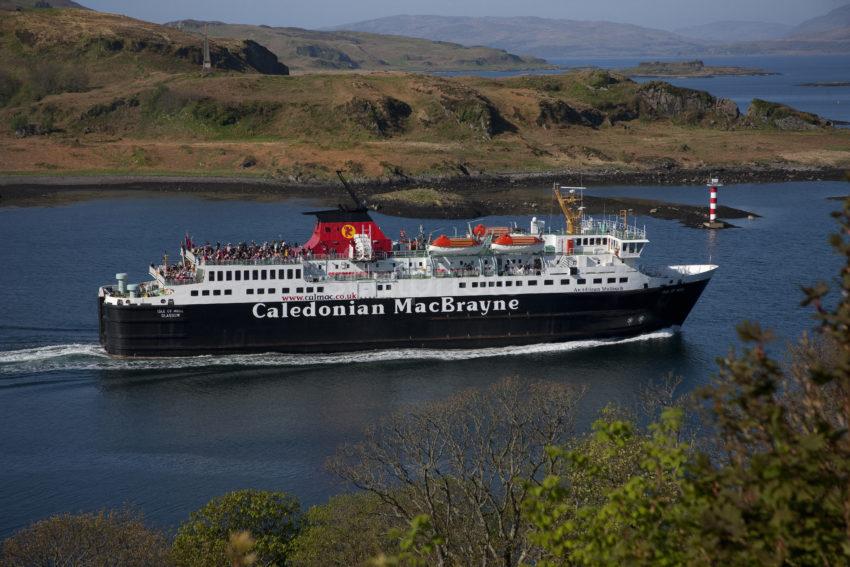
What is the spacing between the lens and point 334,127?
135m

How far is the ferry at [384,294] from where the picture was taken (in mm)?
51188

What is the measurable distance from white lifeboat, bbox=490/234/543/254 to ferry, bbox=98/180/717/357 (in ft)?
0.20

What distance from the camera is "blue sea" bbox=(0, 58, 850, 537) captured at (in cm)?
3762

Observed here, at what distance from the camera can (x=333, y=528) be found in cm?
2747

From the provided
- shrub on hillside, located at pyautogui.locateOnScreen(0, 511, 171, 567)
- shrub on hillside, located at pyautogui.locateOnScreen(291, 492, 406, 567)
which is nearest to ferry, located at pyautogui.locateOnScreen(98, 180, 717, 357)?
shrub on hillside, located at pyautogui.locateOnScreen(291, 492, 406, 567)

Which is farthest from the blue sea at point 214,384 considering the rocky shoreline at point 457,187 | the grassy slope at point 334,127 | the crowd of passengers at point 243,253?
the grassy slope at point 334,127

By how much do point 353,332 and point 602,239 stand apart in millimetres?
14077

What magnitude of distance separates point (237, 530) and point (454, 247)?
27.5 metres

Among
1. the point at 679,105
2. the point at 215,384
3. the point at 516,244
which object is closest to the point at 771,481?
the point at 215,384

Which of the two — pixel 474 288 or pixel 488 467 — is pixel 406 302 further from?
pixel 488 467

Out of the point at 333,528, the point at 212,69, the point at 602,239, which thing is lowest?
the point at 333,528

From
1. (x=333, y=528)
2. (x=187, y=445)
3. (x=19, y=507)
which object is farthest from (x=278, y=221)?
(x=333, y=528)

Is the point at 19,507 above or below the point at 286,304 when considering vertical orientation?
below

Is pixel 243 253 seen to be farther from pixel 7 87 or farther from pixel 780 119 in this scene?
pixel 780 119
